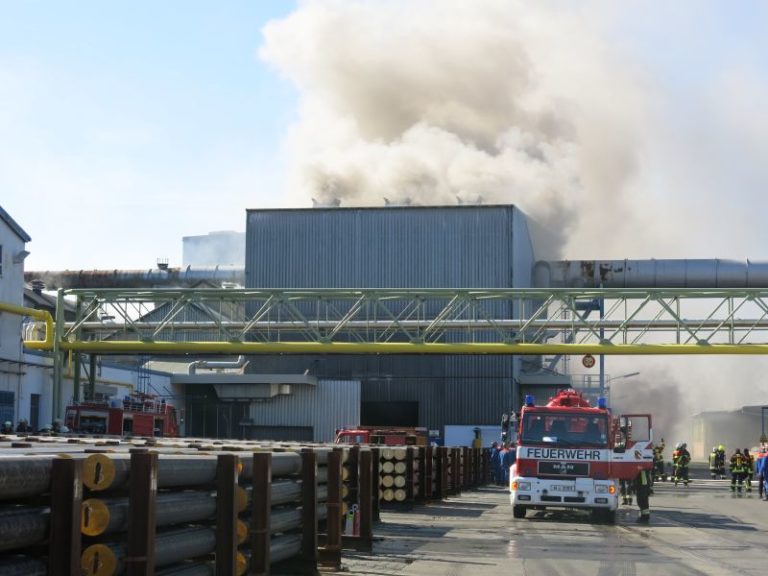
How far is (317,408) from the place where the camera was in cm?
5038

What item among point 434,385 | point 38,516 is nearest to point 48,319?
point 434,385

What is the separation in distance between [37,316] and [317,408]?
1838cm

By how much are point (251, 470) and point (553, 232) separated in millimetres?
53319

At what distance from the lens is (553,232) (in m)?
61.7

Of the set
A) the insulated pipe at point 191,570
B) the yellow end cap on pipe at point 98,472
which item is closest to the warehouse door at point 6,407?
the insulated pipe at point 191,570

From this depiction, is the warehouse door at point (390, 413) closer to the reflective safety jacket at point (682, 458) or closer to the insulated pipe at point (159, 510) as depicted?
the reflective safety jacket at point (682, 458)

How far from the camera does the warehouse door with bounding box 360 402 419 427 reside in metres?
52.3

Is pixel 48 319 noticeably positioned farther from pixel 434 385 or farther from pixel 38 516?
pixel 38 516

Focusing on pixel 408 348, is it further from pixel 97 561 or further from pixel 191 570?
pixel 97 561

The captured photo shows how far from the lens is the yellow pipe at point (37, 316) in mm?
31281

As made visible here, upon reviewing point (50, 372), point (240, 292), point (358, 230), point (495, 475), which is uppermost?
point (358, 230)

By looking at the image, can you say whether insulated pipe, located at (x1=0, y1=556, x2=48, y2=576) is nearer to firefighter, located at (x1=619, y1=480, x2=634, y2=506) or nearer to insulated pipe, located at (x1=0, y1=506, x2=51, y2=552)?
insulated pipe, located at (x1=0, y1=506, x2=51, y2=552)

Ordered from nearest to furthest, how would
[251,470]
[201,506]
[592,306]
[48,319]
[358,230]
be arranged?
[201,506] < [251,470] < [48,319] < [592,306] < [358,230]

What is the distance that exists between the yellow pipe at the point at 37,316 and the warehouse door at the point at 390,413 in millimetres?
17307
